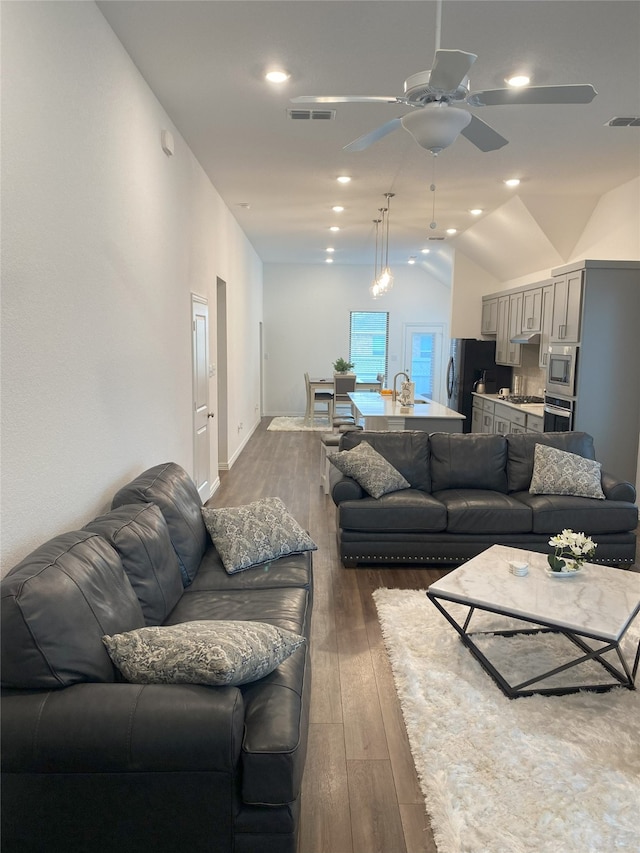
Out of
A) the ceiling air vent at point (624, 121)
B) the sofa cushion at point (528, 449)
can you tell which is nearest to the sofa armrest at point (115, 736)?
the sofa cushion at point (528, 449)

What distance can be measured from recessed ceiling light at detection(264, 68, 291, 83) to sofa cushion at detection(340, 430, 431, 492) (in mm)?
2545

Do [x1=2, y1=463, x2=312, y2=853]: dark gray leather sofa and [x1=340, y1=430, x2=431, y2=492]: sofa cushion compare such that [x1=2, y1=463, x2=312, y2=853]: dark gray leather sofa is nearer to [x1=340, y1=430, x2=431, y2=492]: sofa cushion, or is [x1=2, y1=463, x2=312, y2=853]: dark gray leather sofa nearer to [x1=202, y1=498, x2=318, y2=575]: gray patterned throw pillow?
[x1=202, y1=498, x2=318, y2=575]: gray patterned throw pillow

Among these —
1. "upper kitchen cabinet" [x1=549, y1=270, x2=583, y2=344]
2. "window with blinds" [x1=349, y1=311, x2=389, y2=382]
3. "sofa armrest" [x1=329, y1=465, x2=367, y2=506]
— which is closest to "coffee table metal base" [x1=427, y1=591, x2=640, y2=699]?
"sofa armrest" [x1=329, y1=465, x2=367, y2=506]

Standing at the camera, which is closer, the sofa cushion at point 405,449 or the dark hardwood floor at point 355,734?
the dark hardwood floor at point 355,734

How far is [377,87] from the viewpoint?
3730mm

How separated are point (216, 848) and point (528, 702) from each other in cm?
155

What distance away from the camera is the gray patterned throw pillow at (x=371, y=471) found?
4465mm

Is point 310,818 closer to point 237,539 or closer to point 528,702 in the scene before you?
point 528,702

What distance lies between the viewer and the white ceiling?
114 inches

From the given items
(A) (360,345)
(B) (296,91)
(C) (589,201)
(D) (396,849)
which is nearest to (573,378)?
(C) (589,201)

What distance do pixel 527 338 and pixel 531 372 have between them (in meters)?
0.95

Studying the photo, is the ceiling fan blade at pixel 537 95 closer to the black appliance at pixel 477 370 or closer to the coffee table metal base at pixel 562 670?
the coffee table metal base at pixel 562 670

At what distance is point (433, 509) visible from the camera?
14.0 ft

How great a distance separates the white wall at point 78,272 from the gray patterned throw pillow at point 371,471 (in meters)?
1.29
